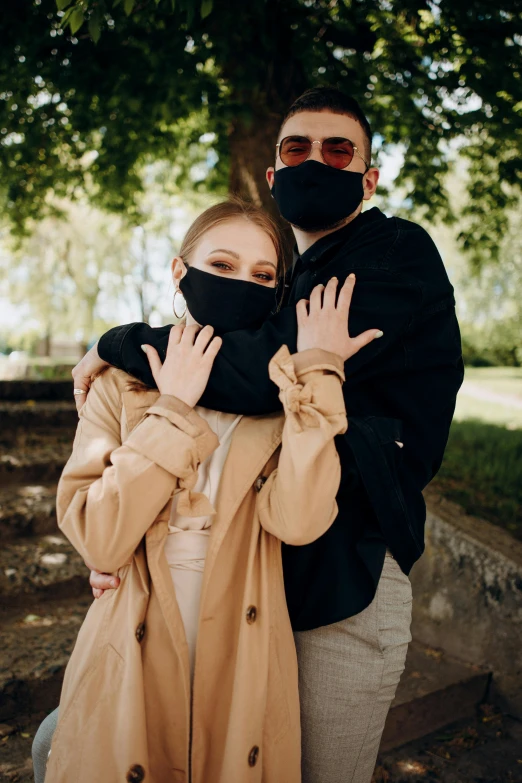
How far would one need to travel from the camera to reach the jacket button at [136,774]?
5.19 ft

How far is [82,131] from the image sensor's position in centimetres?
659

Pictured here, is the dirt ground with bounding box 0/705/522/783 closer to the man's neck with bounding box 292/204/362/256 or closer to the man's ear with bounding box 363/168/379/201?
the man's neck with bounding box 292/204/362/256

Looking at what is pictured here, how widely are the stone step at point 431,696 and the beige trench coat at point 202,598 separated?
76.2 inches

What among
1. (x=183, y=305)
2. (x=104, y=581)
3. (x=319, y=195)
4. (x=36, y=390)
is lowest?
(x=36, y=390)

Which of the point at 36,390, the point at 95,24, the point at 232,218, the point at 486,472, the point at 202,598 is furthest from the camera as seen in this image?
the point at 36,390

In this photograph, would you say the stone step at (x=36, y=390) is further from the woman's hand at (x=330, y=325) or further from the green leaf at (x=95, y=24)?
the woman's hand at (x=330, y=325)

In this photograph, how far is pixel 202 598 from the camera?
1.68 meters

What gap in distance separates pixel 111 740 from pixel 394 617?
0.86 meters

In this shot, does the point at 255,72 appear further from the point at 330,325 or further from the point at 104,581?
the point at 104,581

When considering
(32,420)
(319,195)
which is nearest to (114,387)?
(319,195)

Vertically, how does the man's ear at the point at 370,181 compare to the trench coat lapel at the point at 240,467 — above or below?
above

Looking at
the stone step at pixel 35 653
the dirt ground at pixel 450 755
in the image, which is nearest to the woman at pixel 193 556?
the dirt ground at pixel 450 755

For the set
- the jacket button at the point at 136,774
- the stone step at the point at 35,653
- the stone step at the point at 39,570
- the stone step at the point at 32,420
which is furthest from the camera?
the stone step at the point at 32,420

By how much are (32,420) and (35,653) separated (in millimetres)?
3038
